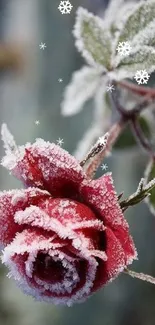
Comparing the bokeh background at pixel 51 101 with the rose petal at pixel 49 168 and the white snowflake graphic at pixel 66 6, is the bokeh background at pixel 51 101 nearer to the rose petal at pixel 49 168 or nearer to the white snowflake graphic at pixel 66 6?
the white snowflake graphic at pixel 66 6

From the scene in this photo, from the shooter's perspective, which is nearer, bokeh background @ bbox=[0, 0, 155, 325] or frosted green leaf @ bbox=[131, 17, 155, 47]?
frosted green leaf @ bbox=[131, 17, 155, 47]

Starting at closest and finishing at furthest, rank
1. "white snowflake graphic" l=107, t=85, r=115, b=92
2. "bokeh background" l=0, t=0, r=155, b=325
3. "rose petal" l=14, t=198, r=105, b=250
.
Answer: "rose petal" l=14, t=198, r=105, b=250, "white snowflake graphic" l=107, t=85, r=115, b=92, "bokeh background" l=0, t=0, r=155, b=325

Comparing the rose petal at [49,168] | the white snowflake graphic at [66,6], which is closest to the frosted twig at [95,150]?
the rose petal at [49,168]

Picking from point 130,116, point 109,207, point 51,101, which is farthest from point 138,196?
point 51,101

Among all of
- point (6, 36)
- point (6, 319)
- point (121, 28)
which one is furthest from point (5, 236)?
point (6, 319)

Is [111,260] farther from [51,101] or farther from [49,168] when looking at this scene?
[51,101]

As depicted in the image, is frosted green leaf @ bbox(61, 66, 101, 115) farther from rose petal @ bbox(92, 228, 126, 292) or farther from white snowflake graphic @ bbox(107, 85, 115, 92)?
rose petal @ bbox(92, 228, 126, 292)

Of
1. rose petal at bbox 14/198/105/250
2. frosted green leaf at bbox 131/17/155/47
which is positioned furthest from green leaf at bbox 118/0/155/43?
rose petal at bbox 14/198/105/250
